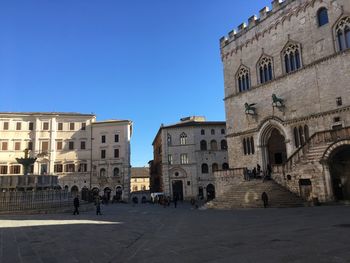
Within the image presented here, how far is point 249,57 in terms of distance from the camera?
32719 millimetres

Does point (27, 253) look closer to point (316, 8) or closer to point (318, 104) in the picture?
point (318, 104)

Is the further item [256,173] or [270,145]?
[270,145]

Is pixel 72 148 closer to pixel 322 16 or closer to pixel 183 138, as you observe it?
pixel 183 138

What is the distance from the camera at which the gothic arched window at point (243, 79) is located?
A: 108ft

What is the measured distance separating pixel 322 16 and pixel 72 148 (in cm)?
4043

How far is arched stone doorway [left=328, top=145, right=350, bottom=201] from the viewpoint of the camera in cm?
2177

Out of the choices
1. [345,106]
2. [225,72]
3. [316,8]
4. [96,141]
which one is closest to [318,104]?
[345,106]

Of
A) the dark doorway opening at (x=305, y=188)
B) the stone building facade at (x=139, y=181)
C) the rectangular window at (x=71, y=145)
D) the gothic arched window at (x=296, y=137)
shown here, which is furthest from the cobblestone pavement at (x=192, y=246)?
the stone building facade at (x=139, y=181)

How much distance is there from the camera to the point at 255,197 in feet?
78.7

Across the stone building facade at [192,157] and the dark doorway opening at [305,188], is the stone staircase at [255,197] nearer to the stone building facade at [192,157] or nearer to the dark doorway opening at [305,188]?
the dark doorway opening at [305,188]

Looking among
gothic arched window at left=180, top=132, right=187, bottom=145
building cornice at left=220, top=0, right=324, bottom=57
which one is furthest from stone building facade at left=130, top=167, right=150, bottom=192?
building cornice at left=220, top=0, right=324, bottom=57

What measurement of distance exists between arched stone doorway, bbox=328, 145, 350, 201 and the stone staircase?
2432 mm

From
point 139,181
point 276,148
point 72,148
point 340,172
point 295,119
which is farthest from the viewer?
point 139,181

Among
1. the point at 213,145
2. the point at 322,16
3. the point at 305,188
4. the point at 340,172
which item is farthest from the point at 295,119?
the point at 213,145
